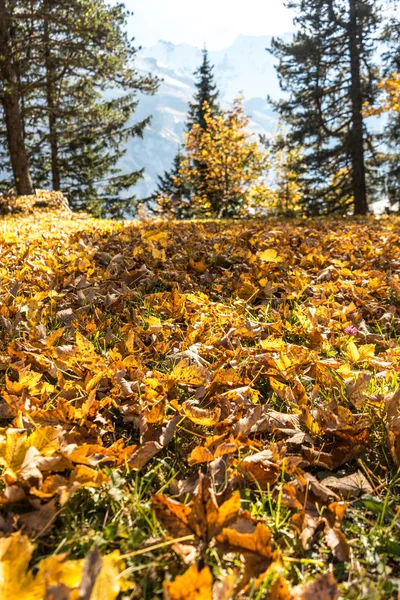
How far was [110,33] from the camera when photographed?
30.5ft

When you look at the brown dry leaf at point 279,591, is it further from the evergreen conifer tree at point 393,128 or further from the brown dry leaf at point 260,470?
the evergreen conifer tree at point 393,128

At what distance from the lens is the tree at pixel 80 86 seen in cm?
931

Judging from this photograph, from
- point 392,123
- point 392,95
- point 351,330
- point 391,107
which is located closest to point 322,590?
point 351,330

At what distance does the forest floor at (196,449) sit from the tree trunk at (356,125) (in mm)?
10606

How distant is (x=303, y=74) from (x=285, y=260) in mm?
12399

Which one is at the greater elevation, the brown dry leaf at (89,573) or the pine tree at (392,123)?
the pine tree at (392,123)

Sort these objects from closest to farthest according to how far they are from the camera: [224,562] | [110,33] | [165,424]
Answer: [224,562] < [165,424] < [110,33]

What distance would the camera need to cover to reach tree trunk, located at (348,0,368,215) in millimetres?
11625

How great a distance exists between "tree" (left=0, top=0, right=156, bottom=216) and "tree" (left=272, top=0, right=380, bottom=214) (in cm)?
526

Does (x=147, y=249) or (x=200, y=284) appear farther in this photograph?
(x=147, y=249)

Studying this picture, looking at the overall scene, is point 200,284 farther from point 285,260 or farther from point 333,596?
point 333,596

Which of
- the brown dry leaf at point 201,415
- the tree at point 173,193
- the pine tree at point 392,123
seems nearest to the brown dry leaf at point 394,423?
the brown dry leaf at point 201,415

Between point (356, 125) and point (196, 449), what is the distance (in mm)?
12967

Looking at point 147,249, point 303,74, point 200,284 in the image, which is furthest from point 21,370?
point 303,74
